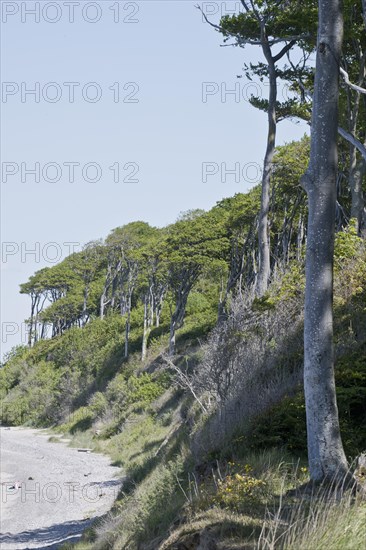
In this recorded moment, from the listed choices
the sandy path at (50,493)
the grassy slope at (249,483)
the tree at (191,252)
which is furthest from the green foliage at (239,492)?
the tree at (191,252)

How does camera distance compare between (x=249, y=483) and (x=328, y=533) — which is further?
(x=249, y=483)

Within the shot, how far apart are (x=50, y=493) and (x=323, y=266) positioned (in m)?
20.1

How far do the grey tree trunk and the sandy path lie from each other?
10.8m

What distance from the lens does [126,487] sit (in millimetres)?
17406

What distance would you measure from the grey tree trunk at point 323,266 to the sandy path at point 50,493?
10809 millimetres

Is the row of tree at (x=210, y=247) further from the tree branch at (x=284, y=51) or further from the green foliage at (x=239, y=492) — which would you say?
the green foliage at (x=239, y=492)

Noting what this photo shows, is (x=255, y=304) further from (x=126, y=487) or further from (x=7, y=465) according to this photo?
(x=7, y=465)

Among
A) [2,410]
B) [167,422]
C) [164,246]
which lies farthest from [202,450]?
[2,410]

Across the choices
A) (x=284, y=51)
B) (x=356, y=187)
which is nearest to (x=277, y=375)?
(x=356, y=187)

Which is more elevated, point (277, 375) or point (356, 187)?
point (356, 187)

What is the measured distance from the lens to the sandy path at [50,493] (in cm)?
1984

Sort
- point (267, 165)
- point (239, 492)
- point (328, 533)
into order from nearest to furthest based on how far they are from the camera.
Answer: point (328, 533) → point (239, 492) → point (267, 165)

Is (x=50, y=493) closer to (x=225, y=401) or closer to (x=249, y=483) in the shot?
(x=225, y=401)

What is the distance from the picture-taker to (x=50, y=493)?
1043 inches
